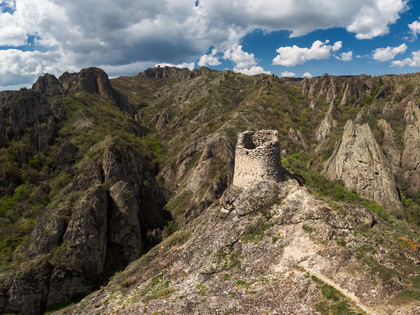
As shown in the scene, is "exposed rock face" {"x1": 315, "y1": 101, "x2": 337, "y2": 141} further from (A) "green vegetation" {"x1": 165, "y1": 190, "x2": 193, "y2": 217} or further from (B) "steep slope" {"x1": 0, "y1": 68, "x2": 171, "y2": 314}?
(B) "steep slope" {"x1": 0, "y1": 68, "x2": 171, "y2": 314}

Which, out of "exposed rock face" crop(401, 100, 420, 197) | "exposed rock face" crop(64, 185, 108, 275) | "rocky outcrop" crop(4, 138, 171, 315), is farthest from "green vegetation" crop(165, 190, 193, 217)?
"exposed rock face" crop(401, 100, 420, 197)

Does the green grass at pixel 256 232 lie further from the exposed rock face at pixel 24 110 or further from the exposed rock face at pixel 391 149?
the exposed rock face at pixel 24 110

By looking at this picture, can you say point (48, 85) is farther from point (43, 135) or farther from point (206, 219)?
point (206, 219)

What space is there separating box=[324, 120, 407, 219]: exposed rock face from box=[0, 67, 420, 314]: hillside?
0.21m

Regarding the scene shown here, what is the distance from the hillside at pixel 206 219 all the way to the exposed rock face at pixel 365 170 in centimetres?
21

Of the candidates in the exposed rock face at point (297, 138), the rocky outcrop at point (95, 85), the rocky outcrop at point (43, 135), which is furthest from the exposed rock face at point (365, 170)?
the rocky outcrop at point (95, 85)

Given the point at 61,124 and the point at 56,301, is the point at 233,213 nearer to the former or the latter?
the point at 56,301

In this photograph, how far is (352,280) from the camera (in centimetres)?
1410

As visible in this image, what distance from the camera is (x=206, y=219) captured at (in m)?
22.8

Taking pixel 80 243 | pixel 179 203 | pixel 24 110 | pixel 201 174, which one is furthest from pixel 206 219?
pixel 24 110

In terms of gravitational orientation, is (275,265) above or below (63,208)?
above

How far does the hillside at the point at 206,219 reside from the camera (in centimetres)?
1509

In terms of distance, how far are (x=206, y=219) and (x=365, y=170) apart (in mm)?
38857

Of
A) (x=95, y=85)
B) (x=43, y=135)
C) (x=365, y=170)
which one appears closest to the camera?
(x=365, y=170)
